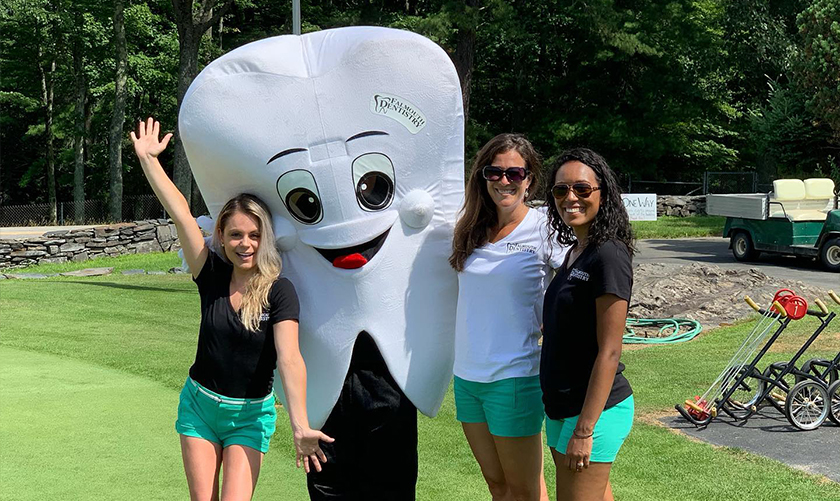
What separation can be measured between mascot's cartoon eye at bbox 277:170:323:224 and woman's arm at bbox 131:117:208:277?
391 mm

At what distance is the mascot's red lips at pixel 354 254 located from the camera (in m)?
3.79

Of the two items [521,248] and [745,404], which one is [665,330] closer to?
[745,404]

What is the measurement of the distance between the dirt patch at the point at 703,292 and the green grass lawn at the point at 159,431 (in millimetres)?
840

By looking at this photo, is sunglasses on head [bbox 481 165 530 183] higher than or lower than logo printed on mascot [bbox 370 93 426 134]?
lower

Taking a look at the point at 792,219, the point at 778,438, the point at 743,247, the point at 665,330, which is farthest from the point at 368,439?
the point at 743,247

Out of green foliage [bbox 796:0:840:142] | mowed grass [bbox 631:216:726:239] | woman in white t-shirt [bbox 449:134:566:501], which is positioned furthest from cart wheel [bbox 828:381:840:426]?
mowed grass [bbox 631:216:726:239]

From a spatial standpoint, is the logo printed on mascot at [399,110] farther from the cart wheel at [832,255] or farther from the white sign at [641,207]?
the cart wheel at [832,255]

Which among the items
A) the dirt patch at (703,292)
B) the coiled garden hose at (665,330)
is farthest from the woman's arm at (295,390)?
the dirt patch at (703,292)

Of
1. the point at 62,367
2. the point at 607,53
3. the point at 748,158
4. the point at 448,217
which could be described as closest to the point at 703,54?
the point at 607,53

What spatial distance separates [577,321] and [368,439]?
1.12 meters

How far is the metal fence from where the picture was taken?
30766 mm

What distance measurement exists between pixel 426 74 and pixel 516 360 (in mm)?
1251

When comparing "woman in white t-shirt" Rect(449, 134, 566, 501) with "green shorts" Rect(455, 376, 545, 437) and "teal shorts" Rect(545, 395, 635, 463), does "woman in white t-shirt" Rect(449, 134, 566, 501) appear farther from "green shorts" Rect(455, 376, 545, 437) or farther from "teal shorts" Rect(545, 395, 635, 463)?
"teal shorts" Rect(545, 395, 635, 463)

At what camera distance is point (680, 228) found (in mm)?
25047
